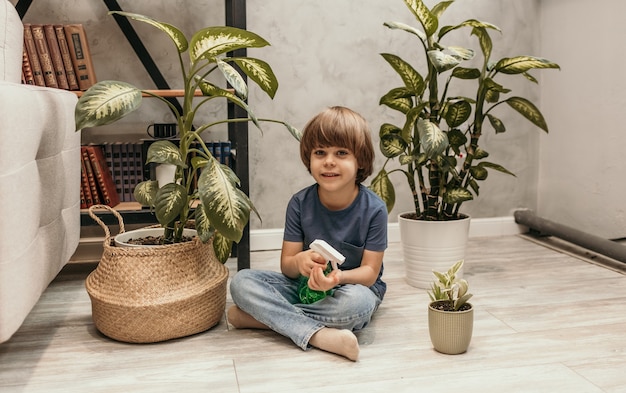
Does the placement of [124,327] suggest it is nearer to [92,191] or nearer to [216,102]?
[92,191]

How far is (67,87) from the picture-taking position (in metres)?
2.15

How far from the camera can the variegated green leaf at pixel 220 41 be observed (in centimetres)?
155

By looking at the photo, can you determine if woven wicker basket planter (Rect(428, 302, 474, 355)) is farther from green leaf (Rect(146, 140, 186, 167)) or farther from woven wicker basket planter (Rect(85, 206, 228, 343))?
green leaf (Rect(146, 140, 186, 167))

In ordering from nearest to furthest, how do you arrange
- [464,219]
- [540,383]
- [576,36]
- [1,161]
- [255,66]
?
[1,161] → [540,383] → [255,66] → [464,219] → [576,36]

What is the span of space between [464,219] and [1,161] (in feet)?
4.48

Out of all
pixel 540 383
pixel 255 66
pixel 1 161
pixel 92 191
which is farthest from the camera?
pixel 92 191

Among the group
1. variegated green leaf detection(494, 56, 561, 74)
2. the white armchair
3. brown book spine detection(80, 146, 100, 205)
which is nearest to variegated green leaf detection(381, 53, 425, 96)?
variegated green leaf detection(494, 56, 561, 74)

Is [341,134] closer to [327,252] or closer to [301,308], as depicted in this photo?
[327,252]

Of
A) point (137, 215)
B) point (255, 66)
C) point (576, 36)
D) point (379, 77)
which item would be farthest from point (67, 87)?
point (576, 36)

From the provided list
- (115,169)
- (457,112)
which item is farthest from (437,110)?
(115,169)

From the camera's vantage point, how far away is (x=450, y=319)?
146 centimetres

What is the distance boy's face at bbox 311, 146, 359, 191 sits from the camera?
62.7 inches

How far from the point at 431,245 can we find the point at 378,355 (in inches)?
23.7

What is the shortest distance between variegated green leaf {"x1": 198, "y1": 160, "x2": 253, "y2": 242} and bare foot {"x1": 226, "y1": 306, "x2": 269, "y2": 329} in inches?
12.7
